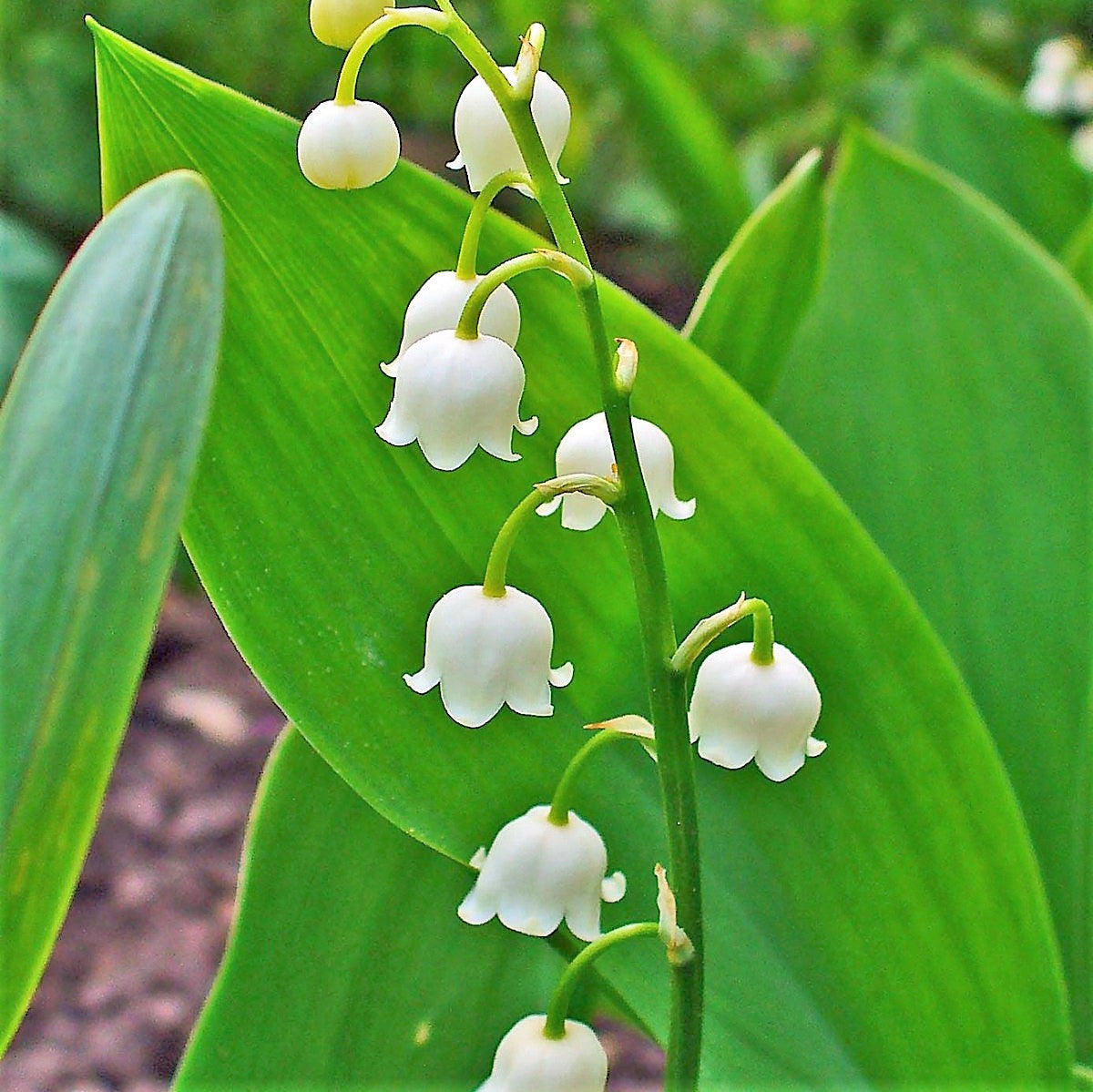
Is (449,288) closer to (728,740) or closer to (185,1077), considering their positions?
(728,740)

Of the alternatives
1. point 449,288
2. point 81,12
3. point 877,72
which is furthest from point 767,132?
point 449,288

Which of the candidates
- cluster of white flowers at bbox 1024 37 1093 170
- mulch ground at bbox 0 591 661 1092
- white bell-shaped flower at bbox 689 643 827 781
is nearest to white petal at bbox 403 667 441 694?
white bell-shaped flower at bbox 689 643 827 781

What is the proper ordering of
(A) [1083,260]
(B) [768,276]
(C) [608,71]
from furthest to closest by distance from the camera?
(C) [608,71]
(A) [1083,260]
(B) [768,276]

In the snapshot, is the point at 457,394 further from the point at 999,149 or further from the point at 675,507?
the point at 999,149

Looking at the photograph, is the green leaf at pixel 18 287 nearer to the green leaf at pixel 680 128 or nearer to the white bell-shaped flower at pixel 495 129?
the green leaf at pixel 680 128

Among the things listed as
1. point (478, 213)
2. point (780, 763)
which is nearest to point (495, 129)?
point (478, 213)

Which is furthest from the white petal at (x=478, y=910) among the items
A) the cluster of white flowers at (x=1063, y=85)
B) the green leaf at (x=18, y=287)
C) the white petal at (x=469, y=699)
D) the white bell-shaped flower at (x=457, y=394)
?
the cluster of white flowers at (x=1063, y=85)
